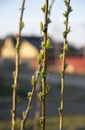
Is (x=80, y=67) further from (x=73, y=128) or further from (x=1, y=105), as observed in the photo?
(x=73, y=128)

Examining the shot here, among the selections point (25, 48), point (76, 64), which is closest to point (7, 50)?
point (25, 48)

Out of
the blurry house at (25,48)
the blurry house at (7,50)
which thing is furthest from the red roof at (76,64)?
the blurry house at (7,50)

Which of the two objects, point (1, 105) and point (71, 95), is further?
point (71, 95)

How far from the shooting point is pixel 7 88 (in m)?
33.5

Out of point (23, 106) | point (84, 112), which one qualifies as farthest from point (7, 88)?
point (84, 112)

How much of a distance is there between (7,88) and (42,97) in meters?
32.4

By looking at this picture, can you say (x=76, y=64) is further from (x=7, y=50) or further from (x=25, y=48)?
(x=7, y=50)

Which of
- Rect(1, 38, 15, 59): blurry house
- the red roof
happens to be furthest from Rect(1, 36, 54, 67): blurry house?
the red roof

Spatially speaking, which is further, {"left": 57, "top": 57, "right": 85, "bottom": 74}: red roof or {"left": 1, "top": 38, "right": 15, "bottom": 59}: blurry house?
{"left": 1, "top": 38, "right": 15, "bottom": 59}: blurry house

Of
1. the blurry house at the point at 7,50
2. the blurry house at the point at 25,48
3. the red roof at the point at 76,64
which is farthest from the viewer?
the blurry house at the point at 7,50

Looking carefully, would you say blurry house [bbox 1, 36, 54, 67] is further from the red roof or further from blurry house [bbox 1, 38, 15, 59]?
the red roof

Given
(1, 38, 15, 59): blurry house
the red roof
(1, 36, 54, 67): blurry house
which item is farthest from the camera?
(1, 38, 15, 59): blurry house

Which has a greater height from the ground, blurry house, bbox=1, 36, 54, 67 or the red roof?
blurry house, bbox=1, 36, 54, 67

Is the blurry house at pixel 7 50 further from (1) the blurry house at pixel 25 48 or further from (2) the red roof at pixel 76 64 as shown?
(2) the red roof at pixel 76 64
